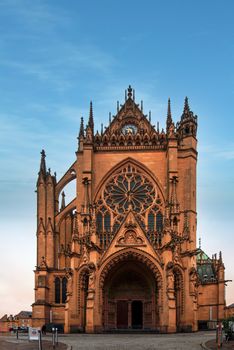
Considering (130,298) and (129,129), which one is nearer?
(130,298)

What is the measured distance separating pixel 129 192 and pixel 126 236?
6449mm

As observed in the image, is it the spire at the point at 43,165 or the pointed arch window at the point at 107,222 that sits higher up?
the spire at the point at 43,165

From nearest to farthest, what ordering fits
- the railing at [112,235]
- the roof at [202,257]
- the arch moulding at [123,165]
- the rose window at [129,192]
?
1. the railing at [112,235]
2. the rose window at [129,192]
3. the arch moulding at [123,165]
4. the roof at [202,257]

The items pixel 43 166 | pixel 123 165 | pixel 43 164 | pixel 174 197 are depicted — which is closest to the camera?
pixel 174 197

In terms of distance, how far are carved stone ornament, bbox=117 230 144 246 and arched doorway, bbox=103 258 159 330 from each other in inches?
103

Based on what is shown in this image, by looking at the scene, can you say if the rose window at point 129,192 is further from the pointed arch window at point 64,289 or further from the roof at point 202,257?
the roof at point 202,257

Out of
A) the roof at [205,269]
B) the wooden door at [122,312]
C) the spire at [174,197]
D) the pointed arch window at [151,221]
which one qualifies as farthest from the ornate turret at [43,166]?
the roof at [205,269]

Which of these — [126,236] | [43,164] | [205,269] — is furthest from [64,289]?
[205,269]

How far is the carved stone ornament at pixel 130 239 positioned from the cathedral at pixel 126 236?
0.32 feet

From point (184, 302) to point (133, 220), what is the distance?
898cm

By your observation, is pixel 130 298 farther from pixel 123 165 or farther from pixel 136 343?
pixel 136 343

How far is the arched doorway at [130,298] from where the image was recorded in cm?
6350

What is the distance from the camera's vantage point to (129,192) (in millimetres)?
66500

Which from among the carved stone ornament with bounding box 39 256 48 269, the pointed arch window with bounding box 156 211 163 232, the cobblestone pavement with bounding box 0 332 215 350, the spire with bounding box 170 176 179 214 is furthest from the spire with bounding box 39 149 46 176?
the cobblestone pavement with bounding box 0 332 215 350
